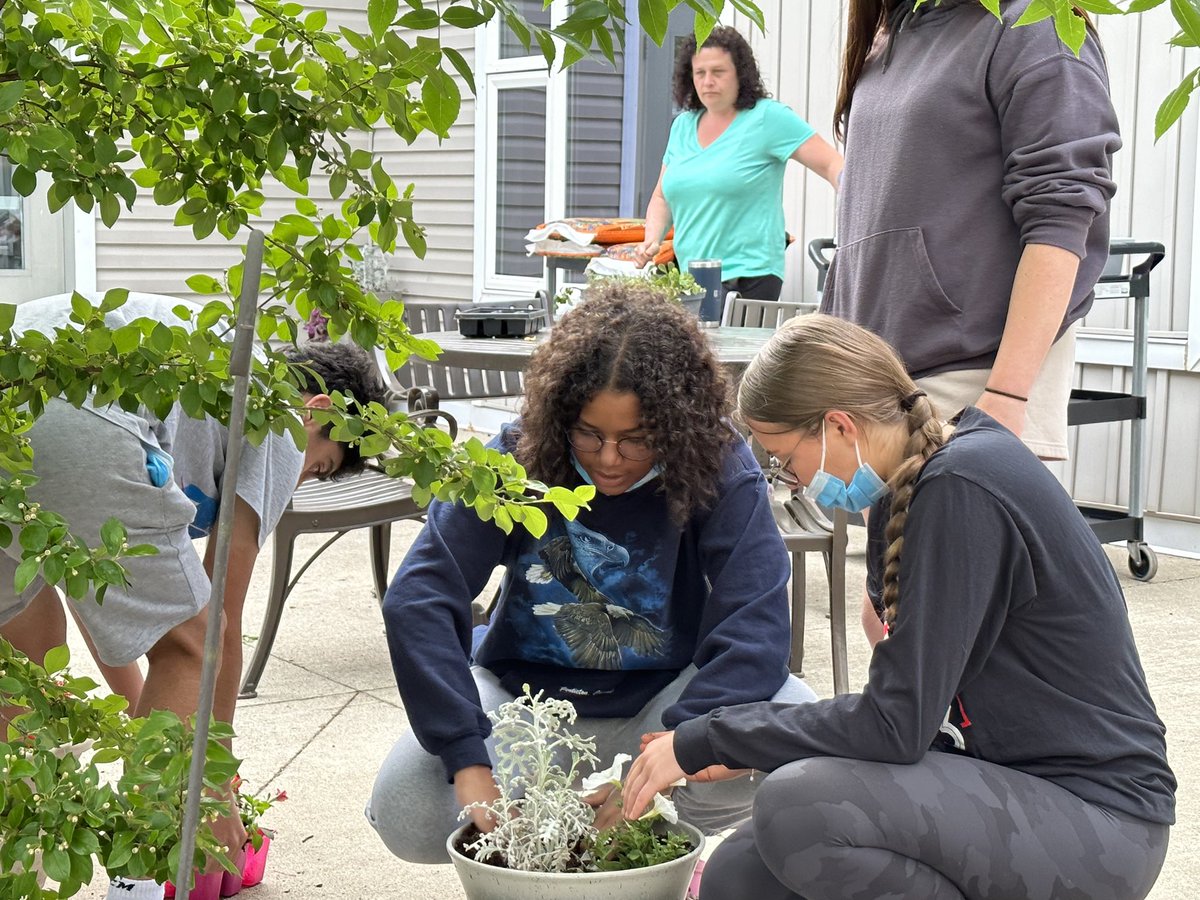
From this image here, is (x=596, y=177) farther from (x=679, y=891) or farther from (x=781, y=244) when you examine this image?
(x=679, y=891)

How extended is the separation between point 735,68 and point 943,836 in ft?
11.4

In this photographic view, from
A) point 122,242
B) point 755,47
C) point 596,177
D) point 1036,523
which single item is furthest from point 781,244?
point 122,242

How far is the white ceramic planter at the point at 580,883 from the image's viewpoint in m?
1.56

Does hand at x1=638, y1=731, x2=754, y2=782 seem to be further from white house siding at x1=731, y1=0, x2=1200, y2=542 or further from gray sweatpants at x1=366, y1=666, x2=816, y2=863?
white house siding at x1=731, y1=0, x2=1200, y2=542

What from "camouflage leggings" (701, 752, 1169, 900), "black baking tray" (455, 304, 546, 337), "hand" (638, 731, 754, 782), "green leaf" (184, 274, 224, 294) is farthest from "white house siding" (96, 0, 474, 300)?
"green leaf" (184, 274, 224, 294)

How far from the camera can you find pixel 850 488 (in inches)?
73.1

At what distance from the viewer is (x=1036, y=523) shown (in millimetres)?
1715

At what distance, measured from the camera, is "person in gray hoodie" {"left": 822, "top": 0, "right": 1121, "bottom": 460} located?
2119mm

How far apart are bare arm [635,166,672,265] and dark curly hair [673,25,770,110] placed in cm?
26

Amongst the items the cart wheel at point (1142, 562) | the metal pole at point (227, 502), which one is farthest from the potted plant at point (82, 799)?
the cart wheel at point (1142, 562)

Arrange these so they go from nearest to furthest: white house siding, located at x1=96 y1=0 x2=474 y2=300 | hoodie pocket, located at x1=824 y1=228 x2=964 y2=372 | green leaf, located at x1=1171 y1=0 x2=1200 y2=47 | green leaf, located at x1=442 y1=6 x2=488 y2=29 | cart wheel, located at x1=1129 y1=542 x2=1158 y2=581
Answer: green leaf, located at x1=1171 y1=0 x2=1200 y2=47
green leaf, located at x1=442 y1=6 x2=488 y2=29
hoodie pocket, located at x1=824 y1=228 x2=964 y2=372
cart wheel, located at x1=1129 y1=542 x2=1158 y2=581
white house siding, located at x1=96 y1=0 x2=474 y2=300

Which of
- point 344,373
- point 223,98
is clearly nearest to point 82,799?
point 223,98

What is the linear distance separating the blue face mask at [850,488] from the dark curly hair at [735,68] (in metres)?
2.88

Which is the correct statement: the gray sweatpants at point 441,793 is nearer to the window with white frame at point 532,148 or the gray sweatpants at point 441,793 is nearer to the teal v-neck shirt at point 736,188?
the teal v-neck shirt at point 736,188
